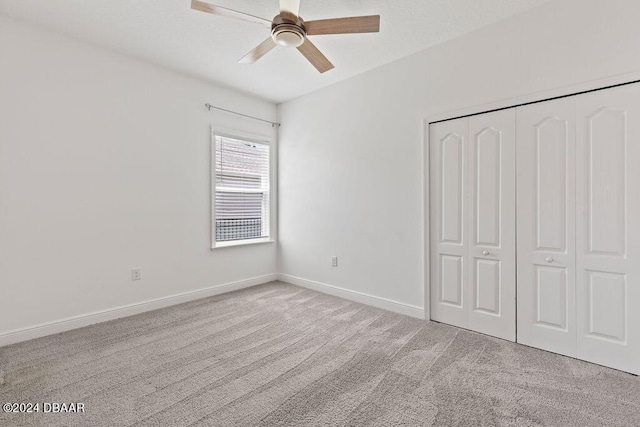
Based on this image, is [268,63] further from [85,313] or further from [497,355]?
[497,355]

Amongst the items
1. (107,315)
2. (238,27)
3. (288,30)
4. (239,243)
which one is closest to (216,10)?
(288,30)

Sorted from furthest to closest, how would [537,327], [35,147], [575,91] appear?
[35,147]
[537,327]
[575,91]

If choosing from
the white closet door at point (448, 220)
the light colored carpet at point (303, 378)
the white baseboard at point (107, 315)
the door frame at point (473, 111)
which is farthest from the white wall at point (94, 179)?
the white closet door at point (448, 220)

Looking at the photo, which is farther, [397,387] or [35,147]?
[35,147]

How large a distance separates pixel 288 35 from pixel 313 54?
40 centimetres

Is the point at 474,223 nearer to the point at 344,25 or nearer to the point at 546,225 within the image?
the point at 546,225

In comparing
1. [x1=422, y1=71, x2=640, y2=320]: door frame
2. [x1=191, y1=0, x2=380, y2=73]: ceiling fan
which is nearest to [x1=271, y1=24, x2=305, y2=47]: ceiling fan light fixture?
[x1=191, y1=0, x2=380, y2=73]: ceiling fan

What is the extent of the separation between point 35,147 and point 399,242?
3618mm

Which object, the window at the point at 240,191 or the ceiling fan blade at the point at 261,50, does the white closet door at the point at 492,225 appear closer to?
the ceiling fan blade at the point at 261,50

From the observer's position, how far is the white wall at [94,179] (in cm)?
259

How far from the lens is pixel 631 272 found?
2090mm

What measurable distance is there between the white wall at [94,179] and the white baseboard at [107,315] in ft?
0.18

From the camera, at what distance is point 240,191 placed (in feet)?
14.1

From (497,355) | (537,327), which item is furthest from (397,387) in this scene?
(537,327)
